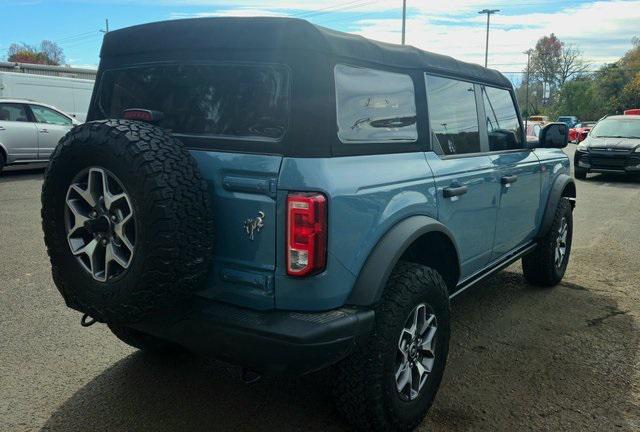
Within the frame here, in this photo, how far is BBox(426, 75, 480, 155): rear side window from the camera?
332 centimetres

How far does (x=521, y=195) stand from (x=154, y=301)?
3.02 meters

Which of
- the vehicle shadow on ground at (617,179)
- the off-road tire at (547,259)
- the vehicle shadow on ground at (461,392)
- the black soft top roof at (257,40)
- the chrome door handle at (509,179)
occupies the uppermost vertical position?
the black soft top roof at (257,40)

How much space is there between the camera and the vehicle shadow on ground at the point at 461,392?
293 centimetres

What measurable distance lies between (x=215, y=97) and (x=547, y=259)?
11.7ft

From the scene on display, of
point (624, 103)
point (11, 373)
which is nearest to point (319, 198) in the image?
point (11, 373)

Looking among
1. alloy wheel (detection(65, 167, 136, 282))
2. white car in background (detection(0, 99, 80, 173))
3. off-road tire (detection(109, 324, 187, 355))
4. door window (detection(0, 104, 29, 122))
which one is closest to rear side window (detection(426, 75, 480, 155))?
alloy wheel (detection(65, 167, 136, 282))

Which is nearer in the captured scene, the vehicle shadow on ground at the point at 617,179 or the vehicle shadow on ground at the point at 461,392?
the vehicle shadow on ground at the point at 461,392

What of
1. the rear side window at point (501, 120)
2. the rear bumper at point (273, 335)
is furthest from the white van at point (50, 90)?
the rear bumper at point (273, 335)

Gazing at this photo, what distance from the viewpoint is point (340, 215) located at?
241 centimetres

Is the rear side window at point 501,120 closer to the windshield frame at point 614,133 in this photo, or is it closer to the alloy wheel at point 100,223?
the alloy wheel at point 100,223

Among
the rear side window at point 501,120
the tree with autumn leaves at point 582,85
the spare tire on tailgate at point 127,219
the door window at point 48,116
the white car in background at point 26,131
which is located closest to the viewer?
the spare tire on tailgate at point 127,219

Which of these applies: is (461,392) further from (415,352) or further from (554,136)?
(554,136)

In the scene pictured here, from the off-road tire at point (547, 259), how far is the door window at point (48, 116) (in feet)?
37.3

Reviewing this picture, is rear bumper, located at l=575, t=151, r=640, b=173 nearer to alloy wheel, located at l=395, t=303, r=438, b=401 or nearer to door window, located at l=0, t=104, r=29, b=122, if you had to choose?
alloy wheel, located at l=395, t=303, r=438, b=401
